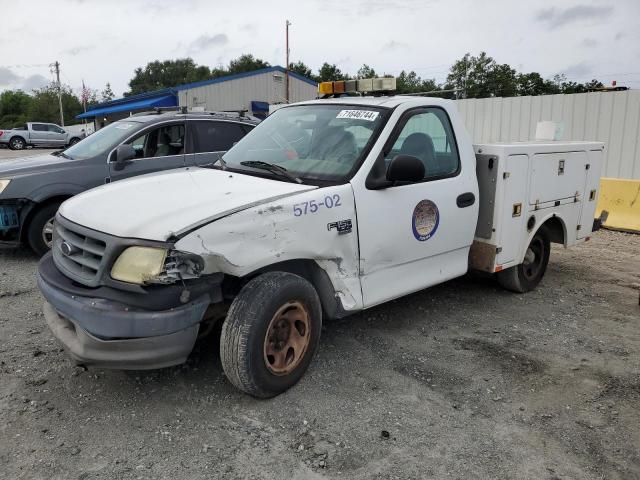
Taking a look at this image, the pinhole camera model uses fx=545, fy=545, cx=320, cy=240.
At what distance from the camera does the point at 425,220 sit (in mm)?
4152

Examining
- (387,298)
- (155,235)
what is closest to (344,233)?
(387,298)

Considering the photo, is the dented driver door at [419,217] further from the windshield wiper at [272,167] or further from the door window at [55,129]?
the door window at [55,129]

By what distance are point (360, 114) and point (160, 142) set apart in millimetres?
3906

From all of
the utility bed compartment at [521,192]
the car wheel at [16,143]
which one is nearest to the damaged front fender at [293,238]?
the utility bed compartment at [521,192]

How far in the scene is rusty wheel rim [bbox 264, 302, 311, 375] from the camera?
3330 millimetres

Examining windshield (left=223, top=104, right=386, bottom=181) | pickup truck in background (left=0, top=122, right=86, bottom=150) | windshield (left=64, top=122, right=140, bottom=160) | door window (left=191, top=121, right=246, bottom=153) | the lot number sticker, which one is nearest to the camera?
windshield (left=223, top=104, right=386, bottom=181)

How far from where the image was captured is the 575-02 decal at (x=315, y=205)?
11.0ft

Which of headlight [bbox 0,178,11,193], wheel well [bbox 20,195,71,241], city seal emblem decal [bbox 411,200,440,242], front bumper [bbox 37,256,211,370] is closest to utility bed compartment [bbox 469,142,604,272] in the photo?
city seal emblem decal [bbox 411,200,440,242]

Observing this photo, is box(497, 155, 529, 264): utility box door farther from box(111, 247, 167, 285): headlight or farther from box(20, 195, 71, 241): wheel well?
box(20, 195, 71, 241): wheel well

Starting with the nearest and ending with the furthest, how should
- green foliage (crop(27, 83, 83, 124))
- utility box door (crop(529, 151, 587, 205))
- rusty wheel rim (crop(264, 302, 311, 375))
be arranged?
1. rusty wheel rim (crop(264, 302, 311, 375))
2. utility box door (crop(529, 151, 587, 205))
3. green foliage (crop(27, 83, 83, 124))

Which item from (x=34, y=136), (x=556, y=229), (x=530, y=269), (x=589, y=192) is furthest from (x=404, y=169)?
(x=34, y=136)

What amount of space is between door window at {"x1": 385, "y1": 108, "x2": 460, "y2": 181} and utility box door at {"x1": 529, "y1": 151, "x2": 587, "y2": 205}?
1004 mm

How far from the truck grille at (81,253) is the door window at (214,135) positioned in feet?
13.3

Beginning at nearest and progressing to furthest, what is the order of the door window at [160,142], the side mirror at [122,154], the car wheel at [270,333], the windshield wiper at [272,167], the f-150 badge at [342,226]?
the car wheel at [270,333] < the f-150 badge at [342,226] < the windshield wiper at [272,167] < the side mirror at [122,154] < the door window at [160,142]
